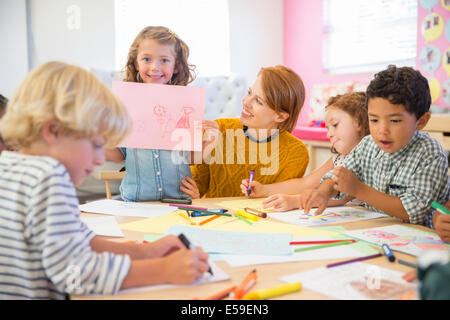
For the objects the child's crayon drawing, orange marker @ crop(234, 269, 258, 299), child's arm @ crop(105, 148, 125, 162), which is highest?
child's arm @ crop(105, 148, 125, 162)

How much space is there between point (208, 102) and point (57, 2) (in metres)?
1.82

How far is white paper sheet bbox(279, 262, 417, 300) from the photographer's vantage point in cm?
62

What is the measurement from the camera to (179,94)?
1357 mm

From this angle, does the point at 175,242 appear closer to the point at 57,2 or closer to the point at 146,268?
the point at 146,268

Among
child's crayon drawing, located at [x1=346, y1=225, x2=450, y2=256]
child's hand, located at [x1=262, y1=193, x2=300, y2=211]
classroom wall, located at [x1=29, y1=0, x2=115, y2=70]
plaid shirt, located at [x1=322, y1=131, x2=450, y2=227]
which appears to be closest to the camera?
child's crayon drawing, located at [x1=346, y1=225, x2=450, y2=256]

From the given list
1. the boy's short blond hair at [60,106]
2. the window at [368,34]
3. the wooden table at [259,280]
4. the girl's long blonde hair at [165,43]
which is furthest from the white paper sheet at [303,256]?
the window at [368,34]

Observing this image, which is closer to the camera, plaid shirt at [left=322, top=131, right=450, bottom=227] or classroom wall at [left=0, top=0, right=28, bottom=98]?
plaid shirt at [left=322, top=131, right=450, bottom=227]

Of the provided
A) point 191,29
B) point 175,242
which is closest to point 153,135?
point 175,242

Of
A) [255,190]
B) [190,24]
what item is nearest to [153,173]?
[255,190]

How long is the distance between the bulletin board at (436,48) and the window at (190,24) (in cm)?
219

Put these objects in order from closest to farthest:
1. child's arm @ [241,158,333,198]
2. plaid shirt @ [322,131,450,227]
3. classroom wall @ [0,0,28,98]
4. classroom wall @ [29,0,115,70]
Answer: plaid shirt @ [322,131,450,227] → child's arm @ [241,158,333,198] → classroom wall @ [0,0,28,98] → classroom wall @ [29,0,115,70]

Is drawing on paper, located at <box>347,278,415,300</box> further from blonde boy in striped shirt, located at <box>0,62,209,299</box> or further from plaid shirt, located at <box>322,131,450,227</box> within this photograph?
plaid shirt, located at <box>322,131,450,227</box>

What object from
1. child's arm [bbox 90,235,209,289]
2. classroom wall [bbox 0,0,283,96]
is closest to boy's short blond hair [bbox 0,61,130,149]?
child's arm [bbox 90,235,209,289]

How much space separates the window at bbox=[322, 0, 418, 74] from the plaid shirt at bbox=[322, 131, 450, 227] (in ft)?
9.92
